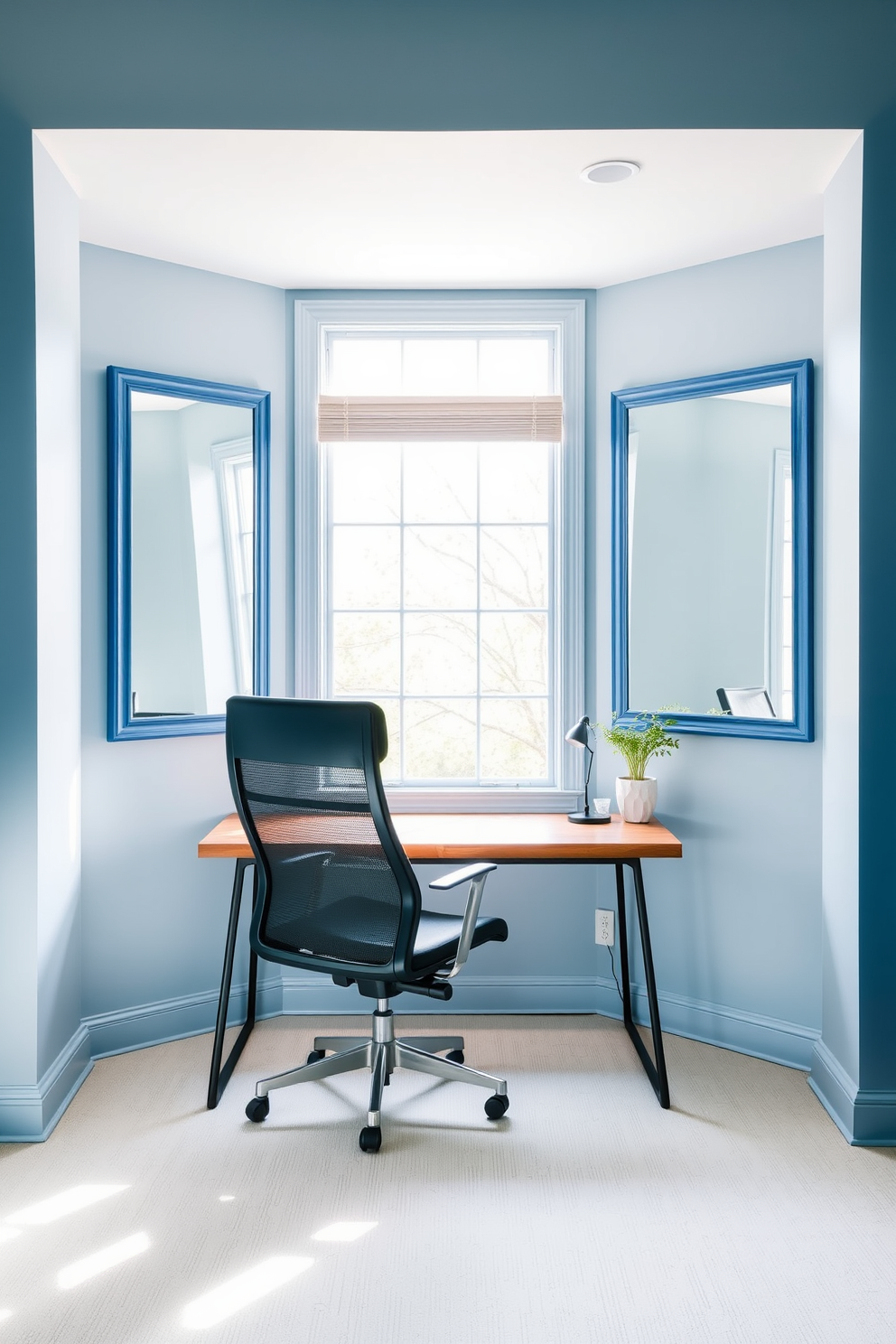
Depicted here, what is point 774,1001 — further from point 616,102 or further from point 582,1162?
point 616,102

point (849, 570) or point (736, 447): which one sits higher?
point (736, 447)

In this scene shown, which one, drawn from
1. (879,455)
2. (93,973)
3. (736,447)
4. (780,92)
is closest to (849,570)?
(879,455)

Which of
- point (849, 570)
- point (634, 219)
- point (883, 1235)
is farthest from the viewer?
point (634, 219)

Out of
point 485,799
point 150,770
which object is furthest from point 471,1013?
point 150,770

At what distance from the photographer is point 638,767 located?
10.2 ft

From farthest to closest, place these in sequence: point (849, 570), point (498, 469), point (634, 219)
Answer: point (498, 469)
point (634, 219)
point (849, 570)

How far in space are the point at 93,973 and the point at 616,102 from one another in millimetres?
2840

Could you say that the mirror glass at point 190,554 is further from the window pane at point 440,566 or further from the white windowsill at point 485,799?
the white windowsill at point 485,799

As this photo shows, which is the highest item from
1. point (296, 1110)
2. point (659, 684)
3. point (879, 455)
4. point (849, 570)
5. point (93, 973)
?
point (879, 455)

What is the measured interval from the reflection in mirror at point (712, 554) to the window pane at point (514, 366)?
389mm

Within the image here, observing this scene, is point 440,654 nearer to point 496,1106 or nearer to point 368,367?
point 368,367

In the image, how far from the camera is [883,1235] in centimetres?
207

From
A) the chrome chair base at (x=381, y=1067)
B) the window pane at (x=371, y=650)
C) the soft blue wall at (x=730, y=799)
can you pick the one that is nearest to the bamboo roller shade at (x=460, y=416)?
the soft blue wall at (x=730, y=799)

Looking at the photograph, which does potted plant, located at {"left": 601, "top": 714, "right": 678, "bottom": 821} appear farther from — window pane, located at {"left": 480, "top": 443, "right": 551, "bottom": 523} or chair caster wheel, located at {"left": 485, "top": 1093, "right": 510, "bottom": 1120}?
chair caster wheel, located at {"left": 485, "top": 1093, "right": 510, "bottom": 1120}
